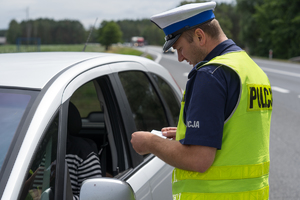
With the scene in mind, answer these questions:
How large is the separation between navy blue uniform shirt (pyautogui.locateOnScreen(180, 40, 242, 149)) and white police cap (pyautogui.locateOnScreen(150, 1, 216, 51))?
0.77 feet

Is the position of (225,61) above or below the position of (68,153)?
above

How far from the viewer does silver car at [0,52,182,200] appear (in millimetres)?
1393

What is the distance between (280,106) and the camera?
1061cm

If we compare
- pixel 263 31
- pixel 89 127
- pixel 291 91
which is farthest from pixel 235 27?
pixel 89 127

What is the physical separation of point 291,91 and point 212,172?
13095 millimetres

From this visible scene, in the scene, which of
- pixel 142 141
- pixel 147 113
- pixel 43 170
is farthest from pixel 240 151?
pixel 147 113

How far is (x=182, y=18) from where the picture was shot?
154cm

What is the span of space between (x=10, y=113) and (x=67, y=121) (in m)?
0.45

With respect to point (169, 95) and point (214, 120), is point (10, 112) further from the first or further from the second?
point (169, 95)

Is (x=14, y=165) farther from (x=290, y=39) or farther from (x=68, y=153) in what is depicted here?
(x=290, y=39)

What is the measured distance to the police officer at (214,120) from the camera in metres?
1.37

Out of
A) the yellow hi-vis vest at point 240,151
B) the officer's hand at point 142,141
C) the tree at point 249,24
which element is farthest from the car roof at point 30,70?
the tree at point 249,24


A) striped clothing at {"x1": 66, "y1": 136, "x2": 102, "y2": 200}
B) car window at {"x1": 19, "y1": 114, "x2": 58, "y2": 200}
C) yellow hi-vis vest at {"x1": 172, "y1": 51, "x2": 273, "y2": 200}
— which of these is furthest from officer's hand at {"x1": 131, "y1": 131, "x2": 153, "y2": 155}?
striped clothing at {"x1": 66, "y1": 136, "x2": 102, "y2": 200}

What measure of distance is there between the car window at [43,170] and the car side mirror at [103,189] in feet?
0.54
